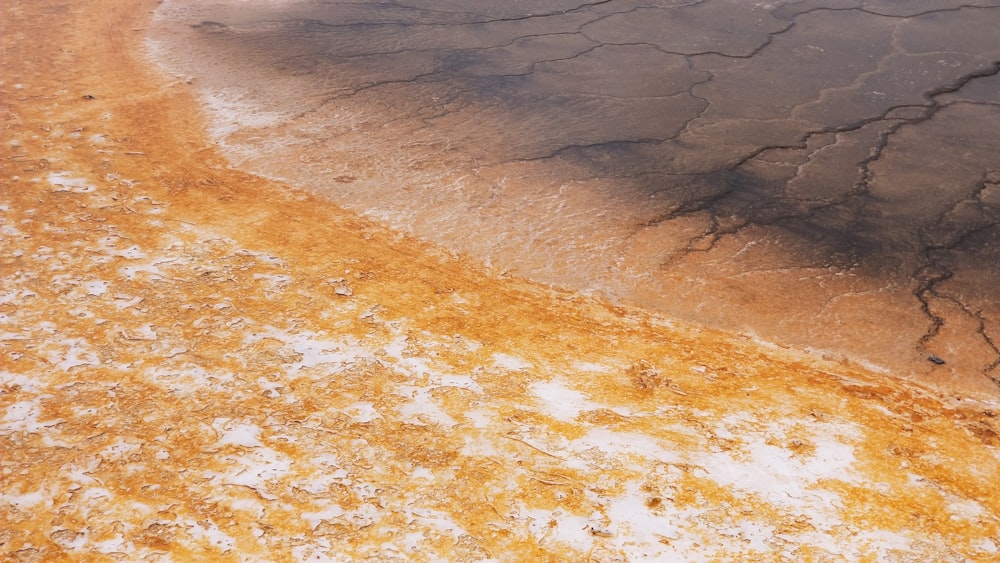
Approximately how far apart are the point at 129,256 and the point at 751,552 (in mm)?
2706

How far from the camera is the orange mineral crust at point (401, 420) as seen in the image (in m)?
2.32

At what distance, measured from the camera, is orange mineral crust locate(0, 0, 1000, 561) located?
2.32 m

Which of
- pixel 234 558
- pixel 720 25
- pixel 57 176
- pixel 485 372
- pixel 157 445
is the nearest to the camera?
pixel 234 558

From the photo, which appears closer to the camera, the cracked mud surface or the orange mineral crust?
the orange mineral crust

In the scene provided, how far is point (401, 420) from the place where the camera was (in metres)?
2.72

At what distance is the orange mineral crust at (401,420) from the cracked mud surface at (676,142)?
1.12ft

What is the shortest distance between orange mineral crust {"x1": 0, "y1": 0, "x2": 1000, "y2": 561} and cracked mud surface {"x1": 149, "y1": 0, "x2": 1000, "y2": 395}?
34 centimetres

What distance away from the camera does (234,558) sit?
7.29ft

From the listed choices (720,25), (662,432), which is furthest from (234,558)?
(720,25)

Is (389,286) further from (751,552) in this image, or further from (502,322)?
(751,552)

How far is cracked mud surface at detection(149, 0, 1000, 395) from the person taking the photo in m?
3.51

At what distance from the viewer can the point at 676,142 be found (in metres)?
4.71

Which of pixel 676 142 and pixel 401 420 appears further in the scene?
pixel 676 142

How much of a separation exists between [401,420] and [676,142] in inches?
106
